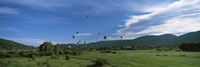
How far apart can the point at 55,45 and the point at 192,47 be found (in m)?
75.3

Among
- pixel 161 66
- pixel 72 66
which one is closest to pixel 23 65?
pixel 72 66

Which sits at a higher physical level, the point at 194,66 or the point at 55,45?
the point at 55,45

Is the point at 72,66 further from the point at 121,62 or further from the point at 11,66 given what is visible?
the point at 11,66

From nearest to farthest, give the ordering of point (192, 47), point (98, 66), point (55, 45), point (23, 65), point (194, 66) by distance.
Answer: point (194, 66) < point (98, 66) < point (23, 65) < point (192, 47) < point (55, 45)

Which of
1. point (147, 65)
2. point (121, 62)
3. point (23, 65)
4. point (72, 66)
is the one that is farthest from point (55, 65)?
point (147, 65)

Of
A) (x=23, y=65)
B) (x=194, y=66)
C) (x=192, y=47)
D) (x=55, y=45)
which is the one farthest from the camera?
(x=55, y=45)

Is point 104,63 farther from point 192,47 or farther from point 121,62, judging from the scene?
point 192,47

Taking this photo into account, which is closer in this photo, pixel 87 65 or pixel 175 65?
pixel 175 65

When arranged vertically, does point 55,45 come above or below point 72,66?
above

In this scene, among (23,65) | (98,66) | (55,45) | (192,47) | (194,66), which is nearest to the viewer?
(194,66)

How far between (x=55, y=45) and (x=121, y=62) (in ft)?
318

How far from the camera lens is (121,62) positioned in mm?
73625

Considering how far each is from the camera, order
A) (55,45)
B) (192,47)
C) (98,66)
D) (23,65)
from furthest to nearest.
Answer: (55,45) < (192,47) < (23,65) < (98,66)

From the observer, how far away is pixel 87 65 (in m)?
72.2
